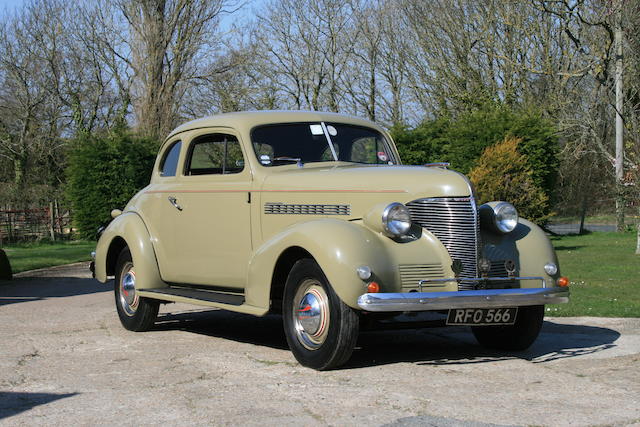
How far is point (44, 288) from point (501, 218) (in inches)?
338

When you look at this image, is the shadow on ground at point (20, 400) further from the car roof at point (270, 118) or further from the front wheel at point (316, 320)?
the car roof at point (270, 118)

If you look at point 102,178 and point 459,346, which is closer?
point 459,346

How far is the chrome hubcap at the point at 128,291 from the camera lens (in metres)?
8.84

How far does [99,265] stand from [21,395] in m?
3.90

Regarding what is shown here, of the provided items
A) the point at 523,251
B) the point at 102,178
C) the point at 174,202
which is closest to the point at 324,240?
the point at 523,251

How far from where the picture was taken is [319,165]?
7684 mm

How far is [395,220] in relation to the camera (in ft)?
21.0

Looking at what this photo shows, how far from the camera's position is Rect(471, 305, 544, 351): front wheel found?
7.14m

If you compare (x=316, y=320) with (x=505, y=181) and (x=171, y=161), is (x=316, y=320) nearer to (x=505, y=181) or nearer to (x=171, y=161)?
(x=171, y=161)

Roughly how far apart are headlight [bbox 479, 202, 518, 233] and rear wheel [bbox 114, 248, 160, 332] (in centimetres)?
349

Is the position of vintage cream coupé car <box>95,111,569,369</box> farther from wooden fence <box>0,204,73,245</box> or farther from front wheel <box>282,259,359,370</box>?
wooden fence <box>0,204,73,245</box>

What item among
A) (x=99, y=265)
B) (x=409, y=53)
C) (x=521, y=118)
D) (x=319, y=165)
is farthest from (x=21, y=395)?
(x=409, y=53)

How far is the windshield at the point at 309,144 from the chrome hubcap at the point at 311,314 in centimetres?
149

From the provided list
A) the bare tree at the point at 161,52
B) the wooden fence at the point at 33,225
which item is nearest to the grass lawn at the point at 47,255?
the wooden fence at the point at 33,225
